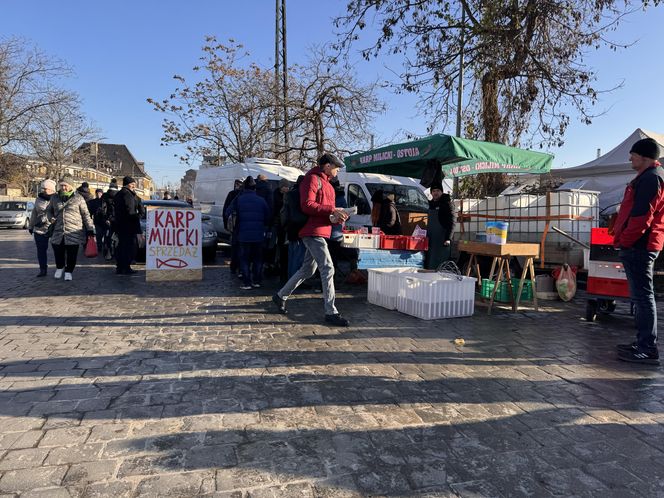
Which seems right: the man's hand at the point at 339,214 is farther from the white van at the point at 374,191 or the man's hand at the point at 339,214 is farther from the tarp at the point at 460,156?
the white van at the point at 374,191

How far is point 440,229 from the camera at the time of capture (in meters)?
7.58

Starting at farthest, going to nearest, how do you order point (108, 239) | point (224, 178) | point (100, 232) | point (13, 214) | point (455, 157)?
point (13, 214)
point (224, 178)
point (100, 232)
point (108, 239)
point (455, 157)

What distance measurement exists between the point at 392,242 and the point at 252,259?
2.65m

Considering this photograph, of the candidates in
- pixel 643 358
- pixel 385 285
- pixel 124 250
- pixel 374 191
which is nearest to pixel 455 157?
pixel 385 285

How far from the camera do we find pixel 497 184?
43.8 feet

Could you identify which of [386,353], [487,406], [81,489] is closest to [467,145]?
[386,353]

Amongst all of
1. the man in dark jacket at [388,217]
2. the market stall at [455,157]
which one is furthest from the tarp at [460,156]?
the man in dark jacket at [388,217]

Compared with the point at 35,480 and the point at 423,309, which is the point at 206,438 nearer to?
the point at 35,480

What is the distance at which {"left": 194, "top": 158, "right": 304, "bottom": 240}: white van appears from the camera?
13001mm

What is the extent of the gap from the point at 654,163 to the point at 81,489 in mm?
5236

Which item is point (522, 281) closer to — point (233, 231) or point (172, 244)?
point (233, 231)

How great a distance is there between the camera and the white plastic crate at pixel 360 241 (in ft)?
22.6

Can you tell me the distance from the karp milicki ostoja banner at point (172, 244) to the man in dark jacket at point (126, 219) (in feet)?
1.65

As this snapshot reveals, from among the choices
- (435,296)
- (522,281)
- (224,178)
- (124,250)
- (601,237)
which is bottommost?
(435,296)
